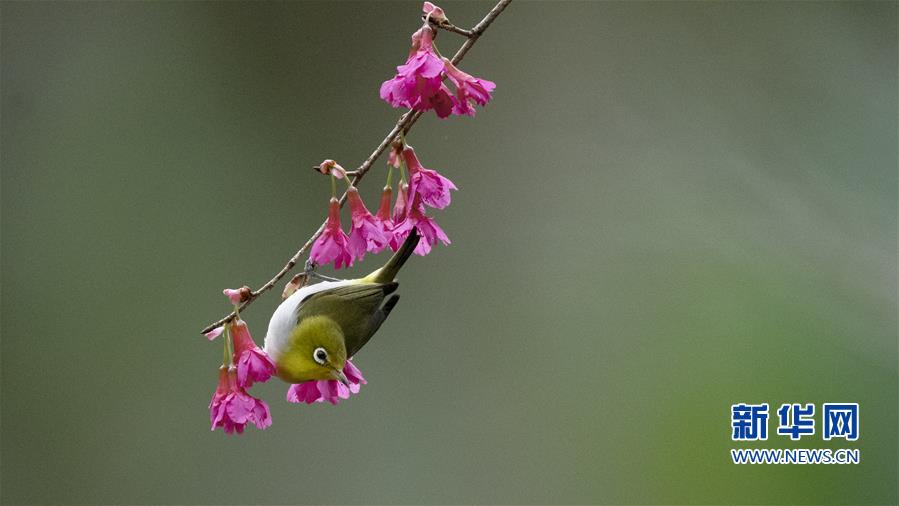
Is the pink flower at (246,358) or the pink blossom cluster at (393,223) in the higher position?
the pink blossom cluster at (393,223)

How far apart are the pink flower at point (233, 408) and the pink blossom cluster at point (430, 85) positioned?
51cm

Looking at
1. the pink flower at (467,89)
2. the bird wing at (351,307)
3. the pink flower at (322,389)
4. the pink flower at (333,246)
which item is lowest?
the pink flower at (322,389)

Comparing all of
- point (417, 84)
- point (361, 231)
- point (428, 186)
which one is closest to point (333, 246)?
point (361, 231)

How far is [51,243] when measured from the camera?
3523 mm

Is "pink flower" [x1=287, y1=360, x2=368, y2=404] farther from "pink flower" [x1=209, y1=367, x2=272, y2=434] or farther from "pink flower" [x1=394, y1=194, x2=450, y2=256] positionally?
"pink flower" [x1=394, y1=194, x2=450, y2=256]

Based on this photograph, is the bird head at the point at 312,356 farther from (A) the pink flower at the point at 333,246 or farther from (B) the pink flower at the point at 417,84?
(B) the pink flower at the point at 417,84

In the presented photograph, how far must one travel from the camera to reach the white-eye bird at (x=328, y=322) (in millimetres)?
1491

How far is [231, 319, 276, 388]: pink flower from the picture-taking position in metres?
1.41

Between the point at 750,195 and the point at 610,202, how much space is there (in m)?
0.50

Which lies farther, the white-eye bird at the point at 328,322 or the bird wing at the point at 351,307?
the bird wing at the point at 351,307

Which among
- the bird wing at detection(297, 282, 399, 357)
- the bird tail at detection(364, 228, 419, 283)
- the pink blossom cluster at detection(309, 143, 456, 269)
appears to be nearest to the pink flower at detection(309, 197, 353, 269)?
the pink blossom cluster at detection(309, 143, 456, 269)

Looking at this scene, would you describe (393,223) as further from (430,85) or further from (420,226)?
(430,85)

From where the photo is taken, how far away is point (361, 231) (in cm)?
139

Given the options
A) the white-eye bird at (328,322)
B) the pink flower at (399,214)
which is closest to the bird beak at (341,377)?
the white-eye bird at (328,322)
